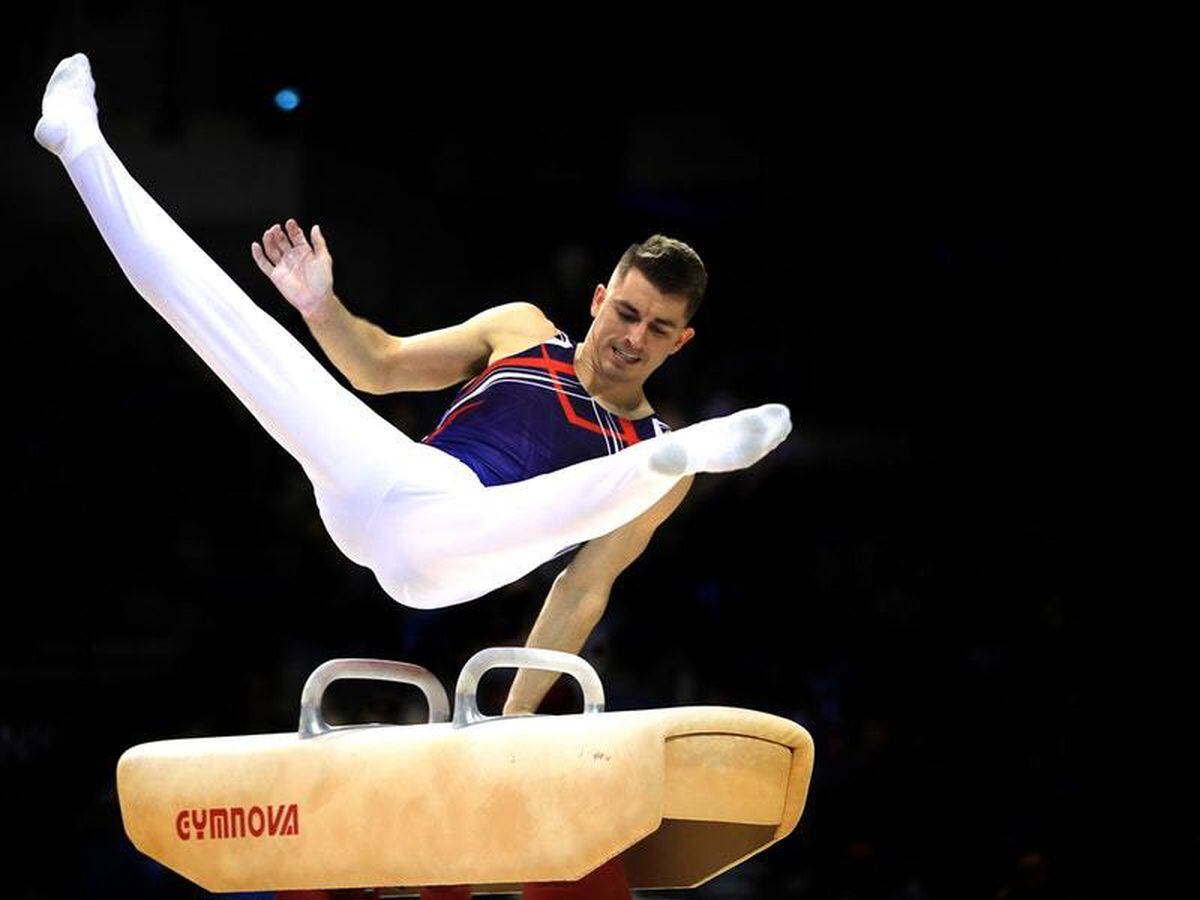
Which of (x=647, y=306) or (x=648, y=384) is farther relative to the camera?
(x=648, y=384)

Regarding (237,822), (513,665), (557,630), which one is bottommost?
(237,822)

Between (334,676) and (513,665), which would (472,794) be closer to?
(513,665)

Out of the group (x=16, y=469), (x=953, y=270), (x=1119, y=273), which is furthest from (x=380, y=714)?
(x=1119, y=273)

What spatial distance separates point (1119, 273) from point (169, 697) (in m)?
5.69

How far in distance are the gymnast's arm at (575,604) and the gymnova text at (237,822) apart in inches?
32.5

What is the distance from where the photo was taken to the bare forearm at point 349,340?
510 centimetres

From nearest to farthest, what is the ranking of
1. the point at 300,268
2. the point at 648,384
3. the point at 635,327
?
the point at 300,268
the point at 635,327
the point at 648,384

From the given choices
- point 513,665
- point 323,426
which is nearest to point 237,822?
point 513,665

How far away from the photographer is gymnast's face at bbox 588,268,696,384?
509 cm

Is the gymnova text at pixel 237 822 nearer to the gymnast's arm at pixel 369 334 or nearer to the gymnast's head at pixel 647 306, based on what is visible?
the gymnast's arm at pixel 369 334

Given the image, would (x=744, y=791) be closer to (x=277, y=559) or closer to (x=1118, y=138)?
(x=277, y=559)

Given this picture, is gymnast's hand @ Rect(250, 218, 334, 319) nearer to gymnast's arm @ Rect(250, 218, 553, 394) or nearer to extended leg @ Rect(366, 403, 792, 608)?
gymnast's arm @ Rect(250, 218, 553, 394)

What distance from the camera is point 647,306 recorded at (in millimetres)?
5090

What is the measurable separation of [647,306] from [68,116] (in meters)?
1.72
